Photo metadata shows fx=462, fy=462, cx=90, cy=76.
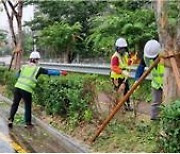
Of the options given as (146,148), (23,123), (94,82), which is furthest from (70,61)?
(146,148)

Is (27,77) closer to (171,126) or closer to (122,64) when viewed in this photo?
(122,64)

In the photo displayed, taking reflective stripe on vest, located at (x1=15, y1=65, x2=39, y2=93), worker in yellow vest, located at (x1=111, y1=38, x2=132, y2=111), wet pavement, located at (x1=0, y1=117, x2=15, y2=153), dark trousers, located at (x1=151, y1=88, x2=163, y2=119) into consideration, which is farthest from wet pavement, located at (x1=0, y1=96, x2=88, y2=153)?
worker in yellow vest, located at (x1=111, y1=38, x2=132, y2=111)

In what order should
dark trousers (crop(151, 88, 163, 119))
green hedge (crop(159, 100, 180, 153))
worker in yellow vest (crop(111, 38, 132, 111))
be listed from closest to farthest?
1. green hedge (crop(159, 100, 180, 153))
2. dark trousers (crop(151, 88, 163, 119))
3. worker in yellow vest (crop(111, 38, 132, 111))

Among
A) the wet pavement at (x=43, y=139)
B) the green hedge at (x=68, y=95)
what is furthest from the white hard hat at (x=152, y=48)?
the wet pavement at (x=43, y=139)

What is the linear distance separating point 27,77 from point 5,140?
5.96ft

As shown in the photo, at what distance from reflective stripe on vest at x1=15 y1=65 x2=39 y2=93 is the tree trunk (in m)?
4.05

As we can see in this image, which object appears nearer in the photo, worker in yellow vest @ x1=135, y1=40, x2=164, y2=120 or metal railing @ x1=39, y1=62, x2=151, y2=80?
worker in yellow vest @ x1=135, y1=40, x2=164, y2=120

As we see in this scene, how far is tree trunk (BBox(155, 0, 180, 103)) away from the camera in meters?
6.97

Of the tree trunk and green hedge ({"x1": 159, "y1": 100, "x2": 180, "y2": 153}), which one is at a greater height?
the tree trunk

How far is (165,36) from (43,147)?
3.15 m

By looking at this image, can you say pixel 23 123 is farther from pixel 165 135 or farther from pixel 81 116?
pixel 165 135

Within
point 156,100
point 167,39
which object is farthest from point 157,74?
point 167,39

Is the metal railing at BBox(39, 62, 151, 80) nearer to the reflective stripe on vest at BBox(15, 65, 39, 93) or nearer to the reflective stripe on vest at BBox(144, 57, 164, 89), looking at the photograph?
the reflective stripe on vest at BBox(15, 65, 39, 93)

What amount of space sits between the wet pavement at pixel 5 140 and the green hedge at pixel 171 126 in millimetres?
3098
